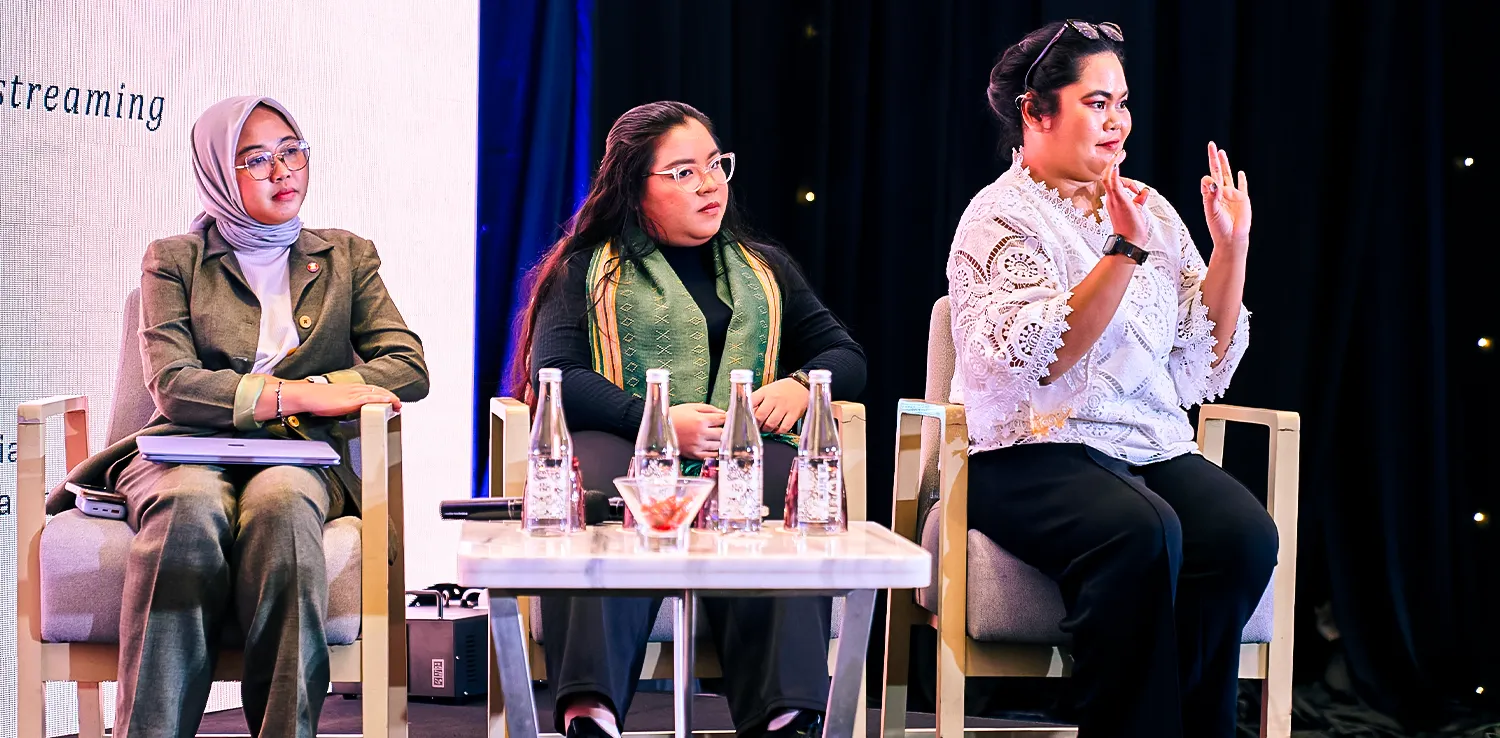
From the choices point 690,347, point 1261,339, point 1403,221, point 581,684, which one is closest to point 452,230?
point 690,347

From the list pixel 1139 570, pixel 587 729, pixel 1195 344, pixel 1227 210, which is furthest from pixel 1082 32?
pixel 587 729

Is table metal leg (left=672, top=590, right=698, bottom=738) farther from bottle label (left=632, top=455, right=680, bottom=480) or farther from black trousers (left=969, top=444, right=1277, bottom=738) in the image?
black trousers (left=969, top=444, right=1277, bottom=738)

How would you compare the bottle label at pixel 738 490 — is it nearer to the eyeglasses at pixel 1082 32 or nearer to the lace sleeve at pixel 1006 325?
the lace sleeve at pixel 1006 325

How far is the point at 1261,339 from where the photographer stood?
3.37 meters

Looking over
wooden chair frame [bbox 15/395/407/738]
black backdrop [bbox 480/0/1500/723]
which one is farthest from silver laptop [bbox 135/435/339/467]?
black backdrop [bbox 480/0/1500/723]

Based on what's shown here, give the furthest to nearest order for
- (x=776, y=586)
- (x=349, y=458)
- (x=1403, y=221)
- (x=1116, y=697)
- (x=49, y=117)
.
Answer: (x=1403, y=221), (x=49, y=117), (x=349, y=458), (x=1116, y=697), (x=776, y=586)

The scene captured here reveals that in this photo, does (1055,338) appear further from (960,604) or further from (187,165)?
A: (187,165)

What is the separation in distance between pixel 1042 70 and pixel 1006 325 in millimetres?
534

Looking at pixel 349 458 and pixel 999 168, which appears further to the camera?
pixel 999 168

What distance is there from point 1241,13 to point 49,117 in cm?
262

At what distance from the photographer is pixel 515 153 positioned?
3441 mm

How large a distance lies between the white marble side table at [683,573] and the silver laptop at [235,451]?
2.05 feet

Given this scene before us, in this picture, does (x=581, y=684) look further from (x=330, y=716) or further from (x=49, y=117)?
(x=49, y=117)

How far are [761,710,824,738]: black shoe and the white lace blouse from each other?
0.63 meters
